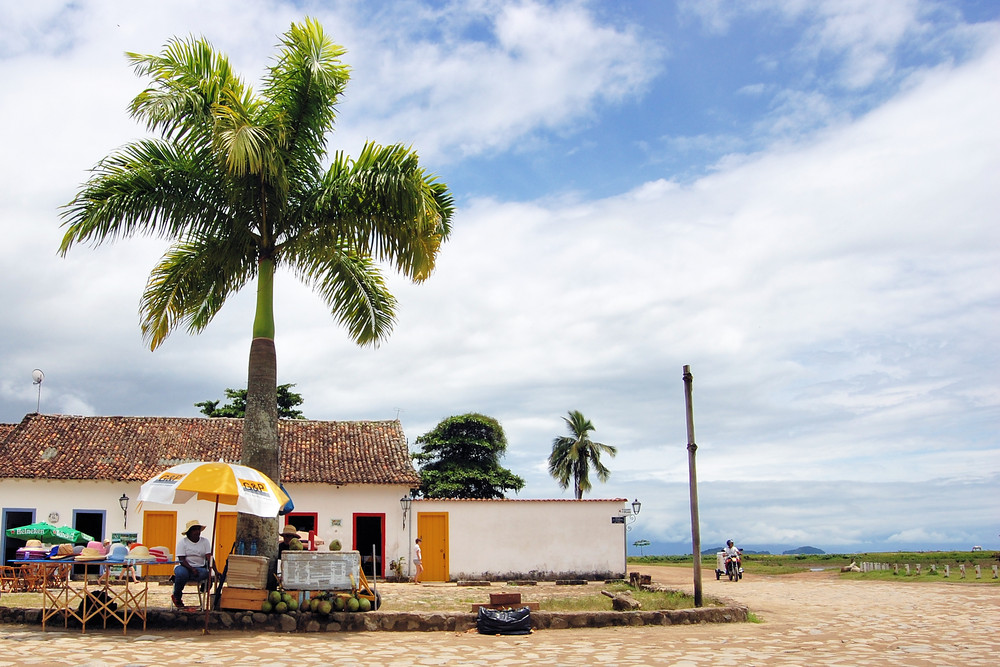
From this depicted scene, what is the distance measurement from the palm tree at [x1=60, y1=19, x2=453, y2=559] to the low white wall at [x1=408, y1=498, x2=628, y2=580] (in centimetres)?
1253

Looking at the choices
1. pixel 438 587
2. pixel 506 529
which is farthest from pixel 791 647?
pixel 506 529

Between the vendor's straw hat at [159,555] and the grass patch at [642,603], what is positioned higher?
the vendor's straw hat at [159,555]

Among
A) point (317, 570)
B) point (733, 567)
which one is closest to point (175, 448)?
point (317, 570)

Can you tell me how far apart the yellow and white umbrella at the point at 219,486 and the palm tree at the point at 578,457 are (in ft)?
120

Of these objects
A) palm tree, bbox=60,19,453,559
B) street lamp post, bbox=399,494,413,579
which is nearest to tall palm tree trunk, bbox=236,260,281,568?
palm tree, bbox=60,19,453,559

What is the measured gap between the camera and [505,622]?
39.1 ft

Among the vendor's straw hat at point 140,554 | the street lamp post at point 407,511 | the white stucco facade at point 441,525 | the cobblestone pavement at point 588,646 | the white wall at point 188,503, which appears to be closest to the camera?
the cobblestone pavement at point 588,646

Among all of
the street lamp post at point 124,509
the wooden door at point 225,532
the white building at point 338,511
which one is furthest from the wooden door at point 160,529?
the wooden door at point 225,532

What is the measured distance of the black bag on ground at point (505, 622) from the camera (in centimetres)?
1192

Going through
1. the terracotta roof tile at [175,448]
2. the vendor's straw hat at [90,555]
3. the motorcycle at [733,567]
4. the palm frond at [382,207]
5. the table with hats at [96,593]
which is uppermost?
the palm frond at [382,207]

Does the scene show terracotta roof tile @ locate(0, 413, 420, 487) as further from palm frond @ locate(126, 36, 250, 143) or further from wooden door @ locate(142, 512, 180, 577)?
palm frond @ locate(126, 36, 250, 143)

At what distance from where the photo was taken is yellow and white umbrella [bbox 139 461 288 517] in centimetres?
1131

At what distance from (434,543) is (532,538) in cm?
289

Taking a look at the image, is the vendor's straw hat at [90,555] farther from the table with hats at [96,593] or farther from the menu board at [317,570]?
the menu board at [317,570]
